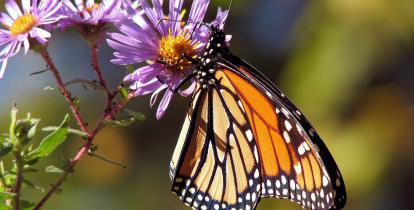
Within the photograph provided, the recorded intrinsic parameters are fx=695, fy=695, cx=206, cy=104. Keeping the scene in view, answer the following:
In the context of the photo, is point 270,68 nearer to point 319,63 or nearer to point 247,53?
point 247,53

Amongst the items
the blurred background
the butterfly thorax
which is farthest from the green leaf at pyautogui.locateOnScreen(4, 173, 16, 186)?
the blurred background

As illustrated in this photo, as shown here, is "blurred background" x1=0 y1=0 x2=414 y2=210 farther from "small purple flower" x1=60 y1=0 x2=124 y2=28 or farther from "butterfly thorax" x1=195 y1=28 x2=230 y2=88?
"small purple flower" x1=60 y1=0 x2=124 y2=28

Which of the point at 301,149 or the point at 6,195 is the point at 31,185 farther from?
the point at 301,149

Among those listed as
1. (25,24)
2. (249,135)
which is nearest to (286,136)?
(249,135)

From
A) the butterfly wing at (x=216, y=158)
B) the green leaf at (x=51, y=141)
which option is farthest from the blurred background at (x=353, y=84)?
the green leaf at (x=51, y=141)

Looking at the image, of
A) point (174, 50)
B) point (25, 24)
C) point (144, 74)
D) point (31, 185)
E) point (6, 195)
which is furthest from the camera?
point (174, 50)

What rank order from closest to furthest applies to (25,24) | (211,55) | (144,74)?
(25,24) < (144,74) < (211,55)

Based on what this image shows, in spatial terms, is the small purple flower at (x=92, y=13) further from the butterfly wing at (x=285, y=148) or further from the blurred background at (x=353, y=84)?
the blurred background at (x=353, y=84)
